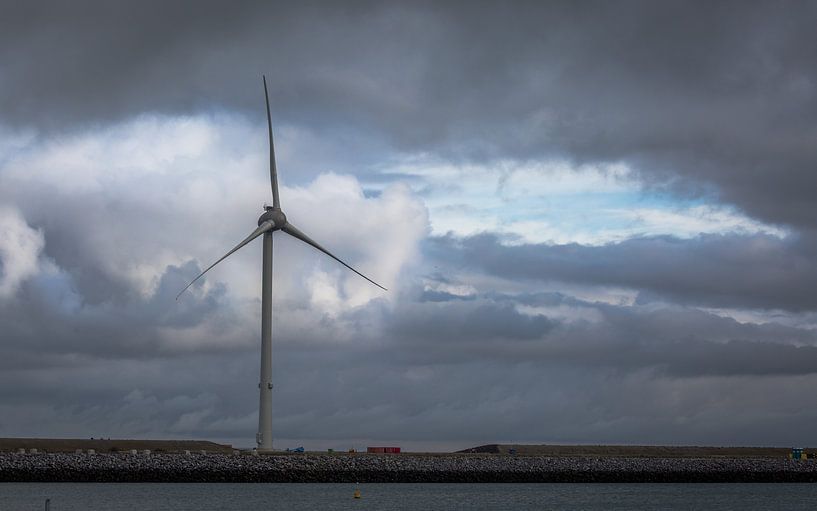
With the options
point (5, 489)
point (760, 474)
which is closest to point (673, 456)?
point (760, 474)

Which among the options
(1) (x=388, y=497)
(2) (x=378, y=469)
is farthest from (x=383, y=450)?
(1) (x=388, y=497)

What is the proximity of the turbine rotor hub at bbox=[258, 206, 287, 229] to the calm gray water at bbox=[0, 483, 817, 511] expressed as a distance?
90.0ft

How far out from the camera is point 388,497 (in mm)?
104750

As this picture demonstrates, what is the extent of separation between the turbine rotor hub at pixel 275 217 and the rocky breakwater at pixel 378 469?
24188mm

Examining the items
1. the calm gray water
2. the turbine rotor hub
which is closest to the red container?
the calm gray water

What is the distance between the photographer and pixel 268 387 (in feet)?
409

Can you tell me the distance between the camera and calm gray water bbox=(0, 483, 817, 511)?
309 feet

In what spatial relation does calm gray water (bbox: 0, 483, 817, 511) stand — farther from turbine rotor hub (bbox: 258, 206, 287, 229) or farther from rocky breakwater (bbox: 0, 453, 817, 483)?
turbine rotor hub (bbox: 258, 206, 287, 229)

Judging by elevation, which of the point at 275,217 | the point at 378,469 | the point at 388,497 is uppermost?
the point at 275,217

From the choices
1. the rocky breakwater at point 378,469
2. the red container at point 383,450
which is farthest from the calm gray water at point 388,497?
the red container at point 383,450

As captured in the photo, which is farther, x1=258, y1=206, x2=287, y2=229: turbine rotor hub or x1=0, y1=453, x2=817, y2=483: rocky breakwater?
x1=258, y1=206, x2=287, y2=229: turbine rotor hub

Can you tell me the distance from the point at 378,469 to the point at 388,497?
19635 millimetres

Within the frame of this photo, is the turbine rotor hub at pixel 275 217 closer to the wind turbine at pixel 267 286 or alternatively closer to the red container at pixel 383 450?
the wind turbine at pixel 267 286

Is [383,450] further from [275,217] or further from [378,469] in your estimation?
[275,217]
